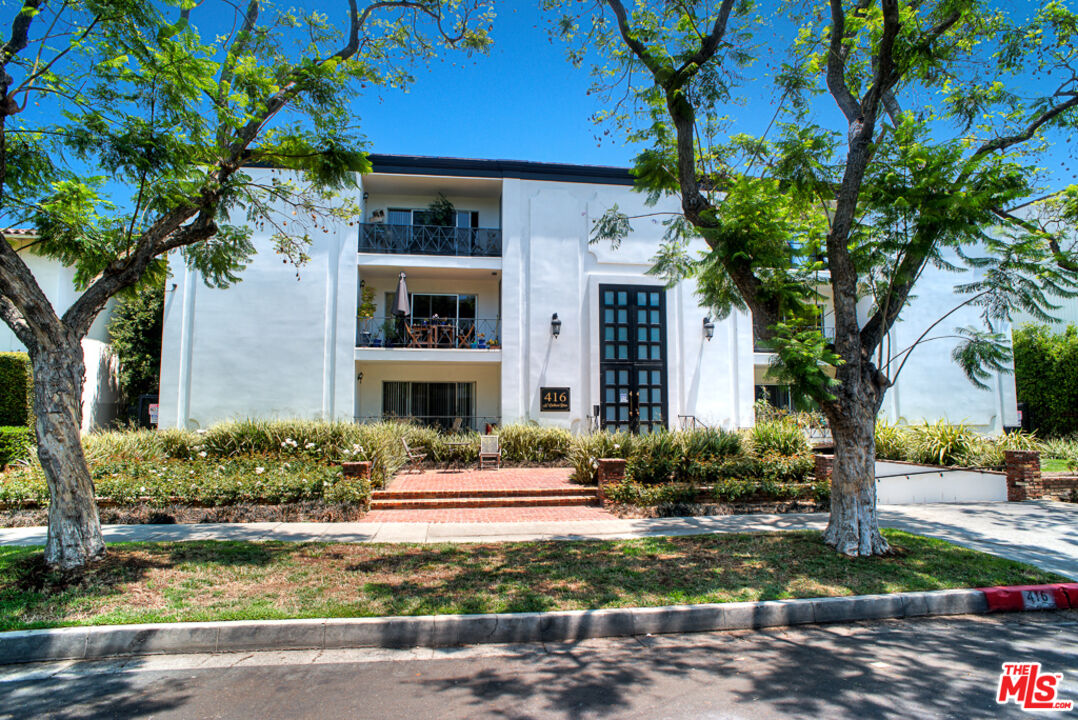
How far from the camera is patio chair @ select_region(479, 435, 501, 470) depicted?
14195 millimetres

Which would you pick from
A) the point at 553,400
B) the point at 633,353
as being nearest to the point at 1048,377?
the point at 633,353

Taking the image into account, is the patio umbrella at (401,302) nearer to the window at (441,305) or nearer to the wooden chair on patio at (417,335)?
the wooden chair on patio at (417,335)

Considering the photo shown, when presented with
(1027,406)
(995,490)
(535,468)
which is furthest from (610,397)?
(1027,406)

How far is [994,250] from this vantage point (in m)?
7.50

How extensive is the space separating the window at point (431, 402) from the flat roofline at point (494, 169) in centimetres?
653

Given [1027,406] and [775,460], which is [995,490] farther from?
[1027,406]

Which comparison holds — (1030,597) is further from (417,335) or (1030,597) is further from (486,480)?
(417,335)

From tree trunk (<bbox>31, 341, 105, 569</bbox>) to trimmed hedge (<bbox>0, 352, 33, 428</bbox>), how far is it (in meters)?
10.5

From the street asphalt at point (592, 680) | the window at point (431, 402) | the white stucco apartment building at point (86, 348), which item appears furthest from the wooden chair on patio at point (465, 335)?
the street asphalt at point (592, 680)

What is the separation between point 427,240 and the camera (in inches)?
702

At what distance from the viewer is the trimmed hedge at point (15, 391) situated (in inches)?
552

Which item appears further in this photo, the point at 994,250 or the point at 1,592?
the point at 994,250

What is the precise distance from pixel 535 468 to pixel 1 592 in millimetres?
10375

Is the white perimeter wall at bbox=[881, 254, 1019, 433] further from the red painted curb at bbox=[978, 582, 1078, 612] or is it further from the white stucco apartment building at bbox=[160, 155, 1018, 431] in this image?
the red painted curb at bbox=[978, 582, 1078, 612]
